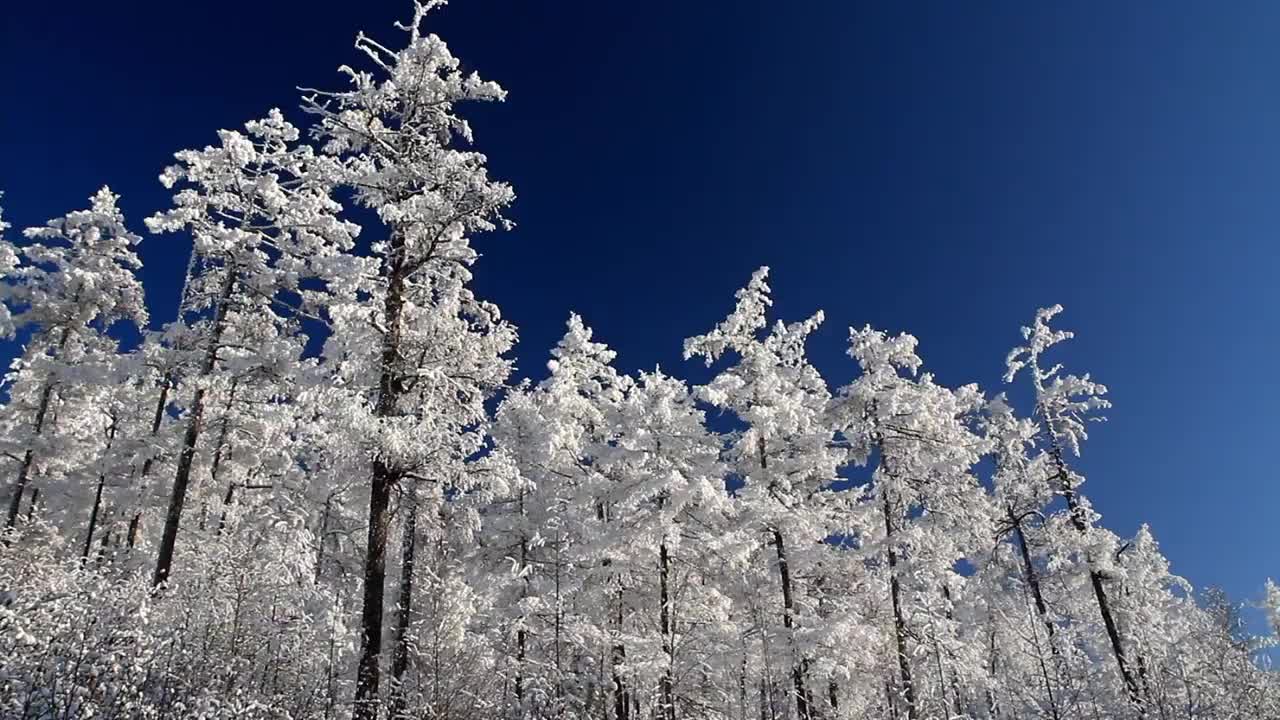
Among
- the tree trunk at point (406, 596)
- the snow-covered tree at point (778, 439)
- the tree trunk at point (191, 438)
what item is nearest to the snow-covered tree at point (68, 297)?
the tree trunk at point (191, 438)

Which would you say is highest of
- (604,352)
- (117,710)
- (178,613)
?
(604,352)

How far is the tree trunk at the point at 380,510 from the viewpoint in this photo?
1233 centimetres

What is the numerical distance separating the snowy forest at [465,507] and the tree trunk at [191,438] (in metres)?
0.10

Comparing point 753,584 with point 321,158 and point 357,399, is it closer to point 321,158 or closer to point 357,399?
point 357,399

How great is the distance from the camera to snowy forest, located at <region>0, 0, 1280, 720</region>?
531 inches

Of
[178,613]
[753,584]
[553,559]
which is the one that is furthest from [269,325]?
[753,584]

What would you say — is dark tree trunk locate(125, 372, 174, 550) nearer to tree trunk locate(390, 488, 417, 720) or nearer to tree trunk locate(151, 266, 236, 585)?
tree trunk locate(151, 266, 236, 585)

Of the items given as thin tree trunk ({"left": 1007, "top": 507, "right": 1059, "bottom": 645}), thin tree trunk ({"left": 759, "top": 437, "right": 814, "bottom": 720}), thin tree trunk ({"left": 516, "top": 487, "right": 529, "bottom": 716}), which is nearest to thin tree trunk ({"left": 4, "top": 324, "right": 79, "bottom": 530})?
thin tree trunk ({"left": 516, "top": 487, "right": 529, "bottom": 716})

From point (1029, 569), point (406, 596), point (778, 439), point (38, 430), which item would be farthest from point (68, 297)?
point (1029, 569)

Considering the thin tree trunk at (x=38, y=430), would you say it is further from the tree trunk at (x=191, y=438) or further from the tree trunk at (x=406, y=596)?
the tree trunk at (x=406, y=596)

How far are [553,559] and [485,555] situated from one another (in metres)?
2.24

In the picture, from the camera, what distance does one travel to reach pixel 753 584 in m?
23.2

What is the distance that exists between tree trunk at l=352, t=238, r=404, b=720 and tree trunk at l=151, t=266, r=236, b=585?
7.71 m

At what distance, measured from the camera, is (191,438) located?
20.1 meters
